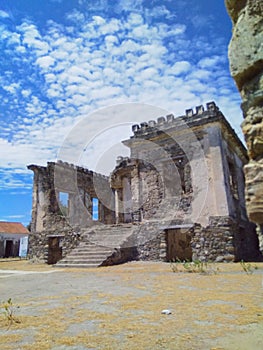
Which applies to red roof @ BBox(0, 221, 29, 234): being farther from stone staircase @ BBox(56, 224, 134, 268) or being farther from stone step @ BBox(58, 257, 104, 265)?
stone step @ BBox(58, 257, 104, 265)

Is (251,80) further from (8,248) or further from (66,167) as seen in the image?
(8,248)

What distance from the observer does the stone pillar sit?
1283 mm

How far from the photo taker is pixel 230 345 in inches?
81.1

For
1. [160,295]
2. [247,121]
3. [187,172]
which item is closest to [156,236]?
[187,172]

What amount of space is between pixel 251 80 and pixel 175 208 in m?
10.5

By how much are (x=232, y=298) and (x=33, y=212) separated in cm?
1404

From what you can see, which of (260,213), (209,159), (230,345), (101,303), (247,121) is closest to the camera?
(260,213)

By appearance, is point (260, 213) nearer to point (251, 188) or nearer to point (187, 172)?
point (251, 188)

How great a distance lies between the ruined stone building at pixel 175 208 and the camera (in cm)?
1059

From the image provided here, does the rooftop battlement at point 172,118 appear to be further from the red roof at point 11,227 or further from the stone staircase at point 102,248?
the red roof at point 11,227

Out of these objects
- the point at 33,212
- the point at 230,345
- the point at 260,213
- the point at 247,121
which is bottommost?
the point at 230,345

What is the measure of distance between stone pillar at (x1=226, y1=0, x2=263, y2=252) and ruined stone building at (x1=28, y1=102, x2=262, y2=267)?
8899 mm

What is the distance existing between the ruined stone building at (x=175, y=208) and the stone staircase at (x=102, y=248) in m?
0.04

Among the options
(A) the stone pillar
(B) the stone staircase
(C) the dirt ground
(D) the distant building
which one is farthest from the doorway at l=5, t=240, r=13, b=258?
(A) the stone pillar
